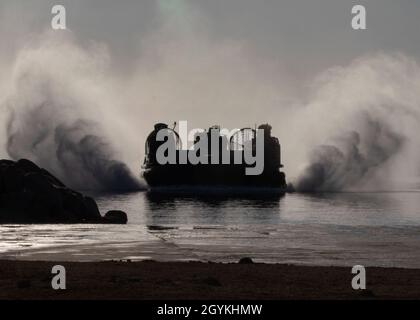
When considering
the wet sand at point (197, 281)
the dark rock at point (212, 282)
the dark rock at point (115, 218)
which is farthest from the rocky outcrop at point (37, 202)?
the dark rock at point (212, 282)

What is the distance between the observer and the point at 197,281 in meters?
15.1

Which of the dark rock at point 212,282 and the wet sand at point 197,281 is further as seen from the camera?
the dark rock at point 212,282

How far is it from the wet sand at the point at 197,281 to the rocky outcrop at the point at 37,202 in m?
23.3

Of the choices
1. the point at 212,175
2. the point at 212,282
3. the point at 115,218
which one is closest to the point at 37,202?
the point at 115,218

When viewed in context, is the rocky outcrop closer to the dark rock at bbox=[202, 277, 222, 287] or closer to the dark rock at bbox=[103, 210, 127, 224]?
the dark rock at bbox=[103, 210, 127, 224]

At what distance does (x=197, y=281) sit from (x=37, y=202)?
28.9 metres

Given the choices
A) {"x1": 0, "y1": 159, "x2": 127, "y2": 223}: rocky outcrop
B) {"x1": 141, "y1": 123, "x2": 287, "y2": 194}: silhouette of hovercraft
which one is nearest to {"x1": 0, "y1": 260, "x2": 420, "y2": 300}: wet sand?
{"x1": 0, "y1": 159, "x2": 127, "y2": 223}: rocky outcrop

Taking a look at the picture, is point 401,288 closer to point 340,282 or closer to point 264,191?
point 340,282

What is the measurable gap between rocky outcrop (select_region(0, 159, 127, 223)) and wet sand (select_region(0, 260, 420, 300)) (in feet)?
76.6

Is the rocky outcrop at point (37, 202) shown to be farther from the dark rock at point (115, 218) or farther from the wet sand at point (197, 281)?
the wet sand at point (197, 281)

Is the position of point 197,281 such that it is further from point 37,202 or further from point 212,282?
point 37,202

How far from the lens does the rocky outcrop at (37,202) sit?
41.4m

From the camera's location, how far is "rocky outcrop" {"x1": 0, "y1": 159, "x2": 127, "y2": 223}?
41.4m
